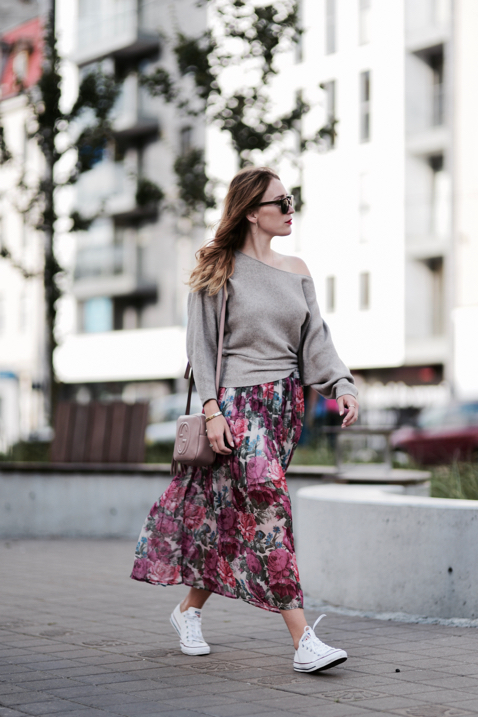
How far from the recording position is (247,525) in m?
4.36

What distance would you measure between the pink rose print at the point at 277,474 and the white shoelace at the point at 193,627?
795 mm

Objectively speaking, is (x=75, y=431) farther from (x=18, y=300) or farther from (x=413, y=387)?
(x=18, y=300)

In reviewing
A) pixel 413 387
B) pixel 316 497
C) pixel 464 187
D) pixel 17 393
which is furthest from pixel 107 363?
pixel 316 497

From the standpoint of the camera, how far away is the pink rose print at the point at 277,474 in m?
4.29

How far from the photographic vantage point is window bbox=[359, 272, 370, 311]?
114 feet

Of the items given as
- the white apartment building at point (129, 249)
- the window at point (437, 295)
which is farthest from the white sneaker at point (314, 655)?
the white apartment building at point (129, 249)

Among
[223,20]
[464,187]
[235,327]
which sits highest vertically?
[464,187]

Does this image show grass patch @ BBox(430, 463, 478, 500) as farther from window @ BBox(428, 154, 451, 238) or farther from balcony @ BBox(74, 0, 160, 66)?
balcony @ BBox(74, 0, 160, 66)

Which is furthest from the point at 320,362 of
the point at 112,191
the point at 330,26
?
the point at 112,191

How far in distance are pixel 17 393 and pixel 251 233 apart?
137 ft

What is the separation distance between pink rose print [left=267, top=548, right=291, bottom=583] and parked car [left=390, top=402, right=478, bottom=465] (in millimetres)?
18153

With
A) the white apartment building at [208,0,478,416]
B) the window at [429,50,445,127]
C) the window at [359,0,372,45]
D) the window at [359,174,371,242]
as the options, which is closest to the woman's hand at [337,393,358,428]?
the white apartment building at [208,0,478,416]

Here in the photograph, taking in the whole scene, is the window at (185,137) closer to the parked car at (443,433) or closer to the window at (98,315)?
the window at (98,315)

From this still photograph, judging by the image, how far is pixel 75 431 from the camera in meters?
11.1
